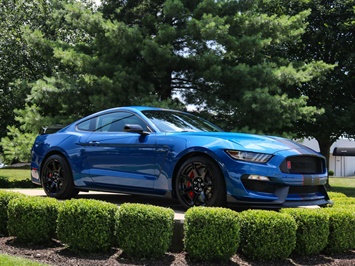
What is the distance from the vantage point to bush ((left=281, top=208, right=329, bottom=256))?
214 inches

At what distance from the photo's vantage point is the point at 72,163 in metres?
6.98

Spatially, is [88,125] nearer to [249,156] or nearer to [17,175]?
[249,156]

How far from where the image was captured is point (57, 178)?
728cm

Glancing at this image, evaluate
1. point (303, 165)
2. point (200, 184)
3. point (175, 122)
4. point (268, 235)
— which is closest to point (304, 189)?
point (303, 165)

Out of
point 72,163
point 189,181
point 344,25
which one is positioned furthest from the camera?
point 344,25

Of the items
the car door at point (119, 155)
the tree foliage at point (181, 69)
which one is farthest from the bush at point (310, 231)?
the tree foliage at point (181, 69)

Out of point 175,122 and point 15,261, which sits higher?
point 175,122

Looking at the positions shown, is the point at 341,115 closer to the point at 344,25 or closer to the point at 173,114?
the point at 344,25

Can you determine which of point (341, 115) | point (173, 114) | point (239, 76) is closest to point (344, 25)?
point (341, 115)

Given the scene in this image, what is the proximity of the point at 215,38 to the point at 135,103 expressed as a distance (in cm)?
322

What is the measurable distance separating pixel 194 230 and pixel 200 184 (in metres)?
0.81

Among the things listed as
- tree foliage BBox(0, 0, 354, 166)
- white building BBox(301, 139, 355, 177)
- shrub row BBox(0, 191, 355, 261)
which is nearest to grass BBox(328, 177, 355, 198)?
tree foliage BBox(0, 0, 354, 166)

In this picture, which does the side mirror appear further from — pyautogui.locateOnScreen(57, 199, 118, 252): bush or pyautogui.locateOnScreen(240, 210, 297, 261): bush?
pyautogui.locateOnScreen(240, 210, 297, 261): bush

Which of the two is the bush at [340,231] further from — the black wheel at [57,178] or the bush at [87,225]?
the black wheel at [57,178]
